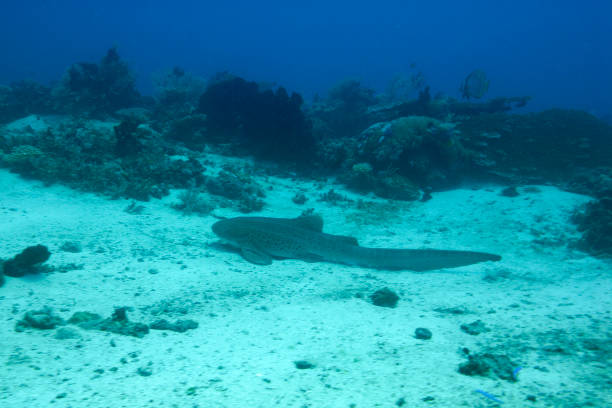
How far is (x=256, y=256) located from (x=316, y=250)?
3.81 ft

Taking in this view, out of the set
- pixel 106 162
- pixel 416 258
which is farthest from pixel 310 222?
pixel 106 162

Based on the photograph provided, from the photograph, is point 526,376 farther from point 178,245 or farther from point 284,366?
point 178,245

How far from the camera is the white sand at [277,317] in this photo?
106 inches

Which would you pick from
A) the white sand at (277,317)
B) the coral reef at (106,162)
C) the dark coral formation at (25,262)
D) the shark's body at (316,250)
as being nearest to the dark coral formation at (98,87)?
the coral reef at (106,162)

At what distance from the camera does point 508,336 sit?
12.2 feet

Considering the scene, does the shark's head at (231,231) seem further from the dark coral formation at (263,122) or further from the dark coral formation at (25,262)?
the dark coral formation at (263,122)

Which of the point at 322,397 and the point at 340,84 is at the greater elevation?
the point at 340,84

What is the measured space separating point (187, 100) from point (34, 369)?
19.3 metres

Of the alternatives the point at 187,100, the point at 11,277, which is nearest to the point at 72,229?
the point at 11,277

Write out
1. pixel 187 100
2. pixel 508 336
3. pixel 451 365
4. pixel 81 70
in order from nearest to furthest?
pixel 451 365, pixel 508 336, pixel 81 70, pixel 187 100

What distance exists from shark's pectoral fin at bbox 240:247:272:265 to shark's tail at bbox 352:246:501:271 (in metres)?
1.66

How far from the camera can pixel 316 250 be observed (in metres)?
6.44

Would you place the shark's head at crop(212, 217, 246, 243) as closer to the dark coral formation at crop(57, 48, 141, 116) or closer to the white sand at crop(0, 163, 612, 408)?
the white sand at crop(0, 163, 612, 408)

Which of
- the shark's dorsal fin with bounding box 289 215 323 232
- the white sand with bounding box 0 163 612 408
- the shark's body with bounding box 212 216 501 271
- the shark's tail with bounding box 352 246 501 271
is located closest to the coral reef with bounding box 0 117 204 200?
the white sand with bounding box 0 163 612 408
